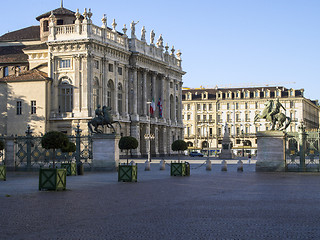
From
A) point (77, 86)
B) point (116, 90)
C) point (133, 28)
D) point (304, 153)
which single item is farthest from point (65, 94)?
point (304, 153)

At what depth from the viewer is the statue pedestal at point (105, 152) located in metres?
39.8

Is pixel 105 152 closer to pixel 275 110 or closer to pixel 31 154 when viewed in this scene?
pixel 31 154

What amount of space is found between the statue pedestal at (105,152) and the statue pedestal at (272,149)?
10.3 metres

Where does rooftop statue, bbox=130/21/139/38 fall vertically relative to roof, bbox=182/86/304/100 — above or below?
above

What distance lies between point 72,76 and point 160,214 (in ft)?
208

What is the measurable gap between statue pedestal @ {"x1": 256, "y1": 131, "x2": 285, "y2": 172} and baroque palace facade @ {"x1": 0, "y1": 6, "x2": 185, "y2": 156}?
39929 mm

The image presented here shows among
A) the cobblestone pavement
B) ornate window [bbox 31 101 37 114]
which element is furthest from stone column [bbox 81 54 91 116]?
the cobblestone pavement

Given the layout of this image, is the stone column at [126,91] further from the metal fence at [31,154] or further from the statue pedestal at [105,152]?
the statue pedestal at [105,152]

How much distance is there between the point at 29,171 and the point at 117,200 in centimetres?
2424

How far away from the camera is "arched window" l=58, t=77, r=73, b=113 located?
77081 mm

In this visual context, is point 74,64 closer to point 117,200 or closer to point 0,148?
point 0,148

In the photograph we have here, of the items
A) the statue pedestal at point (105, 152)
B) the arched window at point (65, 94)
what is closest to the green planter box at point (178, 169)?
the statue pedestal at point (105, 152)

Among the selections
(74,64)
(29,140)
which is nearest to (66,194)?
(29,140)

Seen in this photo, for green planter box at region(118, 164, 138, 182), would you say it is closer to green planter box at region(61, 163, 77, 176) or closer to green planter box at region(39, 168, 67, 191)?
green planter box at region(39, 168, 67, 191)
